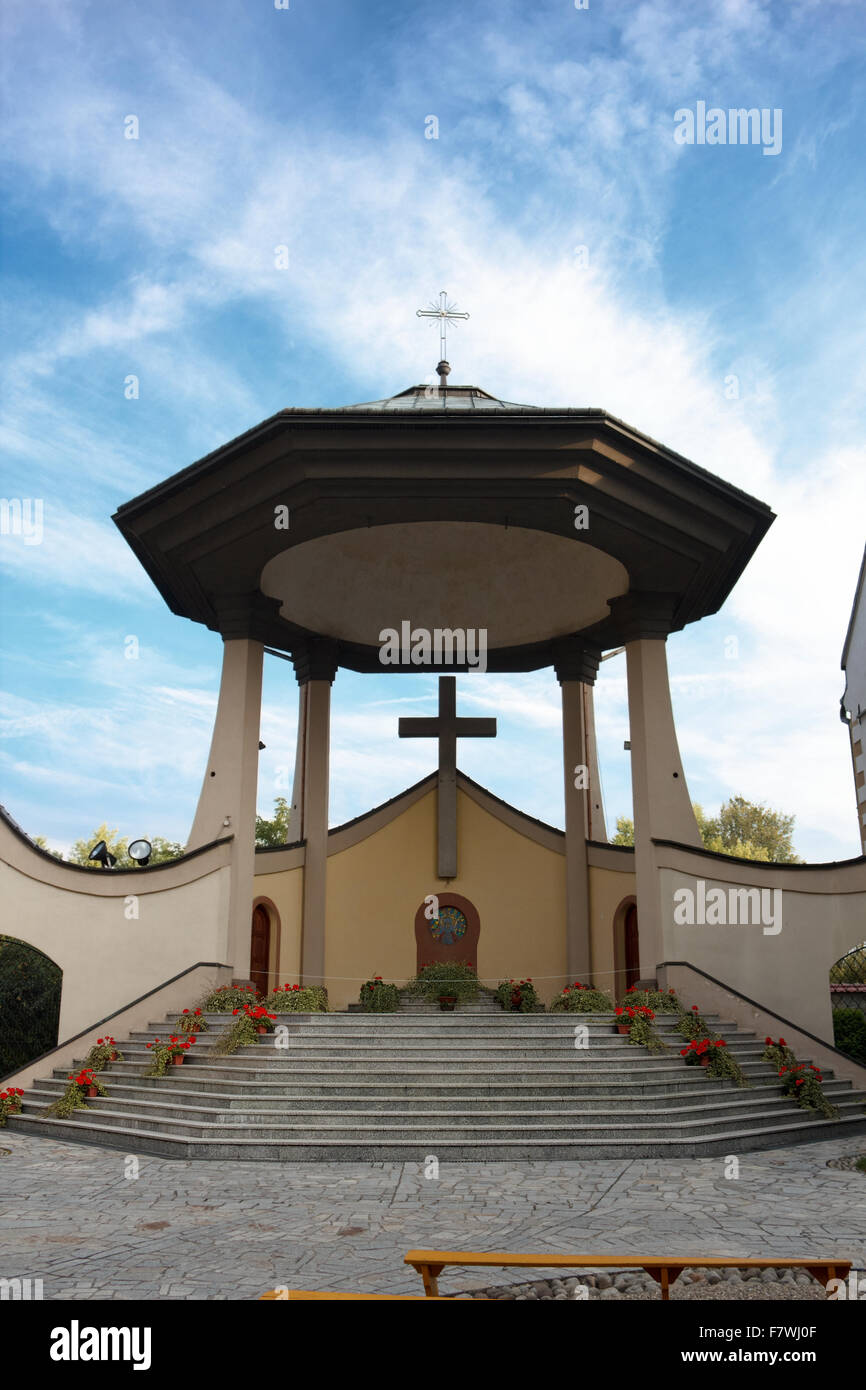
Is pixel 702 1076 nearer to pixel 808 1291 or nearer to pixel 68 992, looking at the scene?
pixel 808 1291

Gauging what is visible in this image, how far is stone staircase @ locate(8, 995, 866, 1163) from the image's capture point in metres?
10.3

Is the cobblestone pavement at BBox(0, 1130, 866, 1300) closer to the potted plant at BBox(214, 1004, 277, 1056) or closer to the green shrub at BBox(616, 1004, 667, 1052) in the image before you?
the potted plant at BBox(214, 1004, 277, 1056)

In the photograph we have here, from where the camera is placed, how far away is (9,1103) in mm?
12922

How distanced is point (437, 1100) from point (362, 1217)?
3.82 m

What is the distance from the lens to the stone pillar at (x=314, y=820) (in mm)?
20062

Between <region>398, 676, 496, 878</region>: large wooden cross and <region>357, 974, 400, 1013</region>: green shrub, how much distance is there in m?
4.23

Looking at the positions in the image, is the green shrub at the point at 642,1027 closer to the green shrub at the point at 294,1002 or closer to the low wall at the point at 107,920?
the green shrub at the point at 294,1002

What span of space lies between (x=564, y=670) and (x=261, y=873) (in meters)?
7.66

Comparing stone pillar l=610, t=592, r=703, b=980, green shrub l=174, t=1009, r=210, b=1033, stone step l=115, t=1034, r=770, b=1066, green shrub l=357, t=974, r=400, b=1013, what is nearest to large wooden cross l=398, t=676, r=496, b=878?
green shrub l=357, t=974, r=400, b=1013

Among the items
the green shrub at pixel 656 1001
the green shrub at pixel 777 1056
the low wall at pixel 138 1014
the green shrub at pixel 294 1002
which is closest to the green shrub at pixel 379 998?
the green shrub at pixel 294 1002

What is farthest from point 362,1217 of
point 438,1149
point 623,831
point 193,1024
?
point 623,831

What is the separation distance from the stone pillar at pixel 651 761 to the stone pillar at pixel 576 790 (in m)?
3.25

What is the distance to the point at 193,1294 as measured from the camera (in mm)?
5469
